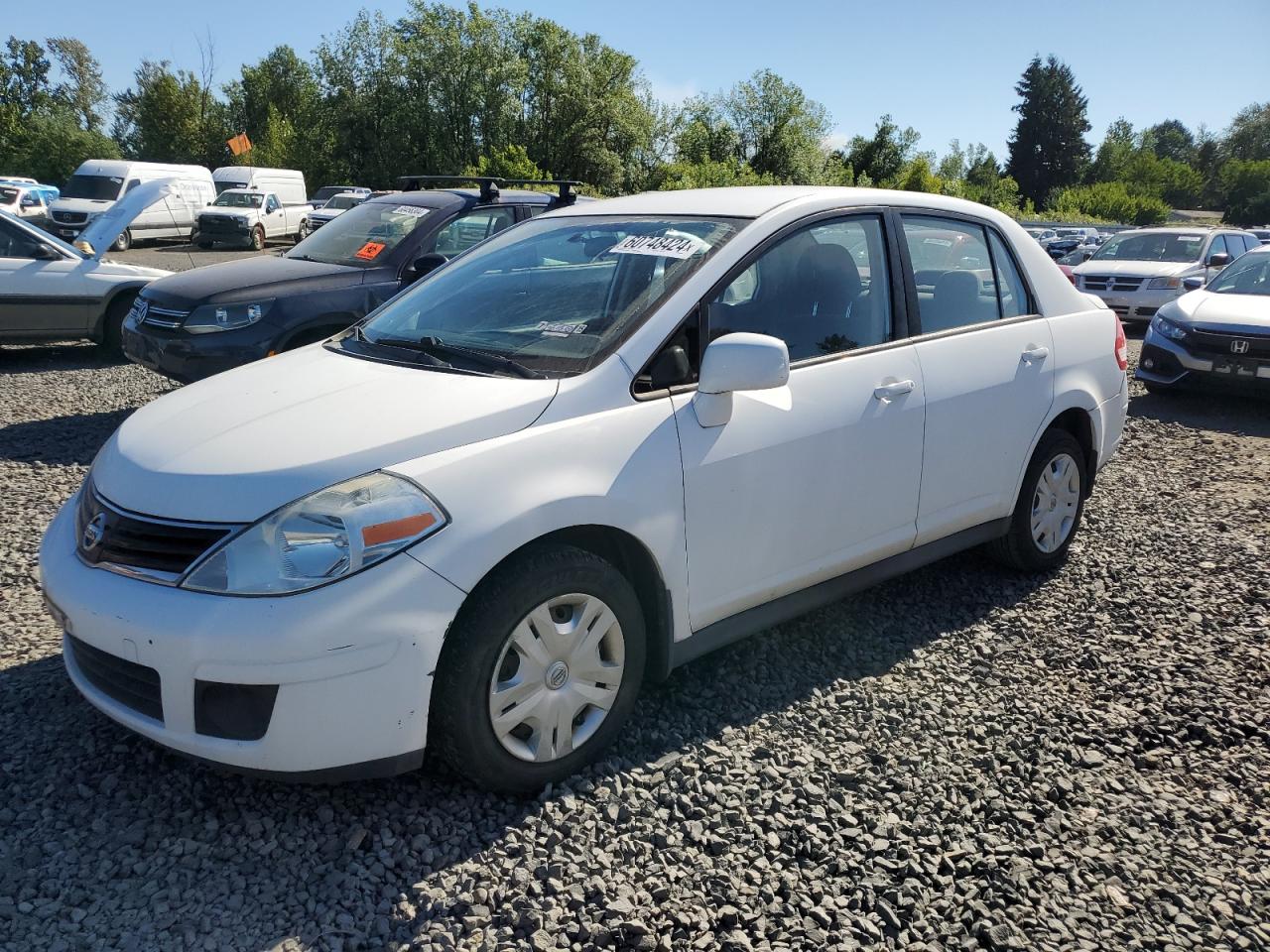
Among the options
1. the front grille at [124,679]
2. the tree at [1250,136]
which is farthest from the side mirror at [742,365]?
the tree at [1250,136]

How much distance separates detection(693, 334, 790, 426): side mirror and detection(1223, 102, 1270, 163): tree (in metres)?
112

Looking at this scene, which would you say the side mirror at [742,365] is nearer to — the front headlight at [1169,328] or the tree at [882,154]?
the front headlight at [1169,328]

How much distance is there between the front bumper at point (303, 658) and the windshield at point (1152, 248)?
16.3m

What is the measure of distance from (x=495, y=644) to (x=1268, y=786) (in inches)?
95.5

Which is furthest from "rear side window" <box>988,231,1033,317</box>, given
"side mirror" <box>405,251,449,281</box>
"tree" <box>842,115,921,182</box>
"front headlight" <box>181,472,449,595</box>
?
"tree" <box>842,115,921,182</box>

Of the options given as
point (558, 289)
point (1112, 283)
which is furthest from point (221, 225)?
point (558, 289)

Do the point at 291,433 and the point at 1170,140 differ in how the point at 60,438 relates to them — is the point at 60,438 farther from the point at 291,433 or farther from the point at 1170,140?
the point at 1170,140

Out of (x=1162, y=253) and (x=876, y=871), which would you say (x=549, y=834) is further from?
(x=1162, y=253)

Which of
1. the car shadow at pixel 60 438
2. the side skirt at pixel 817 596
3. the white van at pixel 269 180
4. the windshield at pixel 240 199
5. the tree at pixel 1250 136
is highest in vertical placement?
the tree at pixel 1250 136

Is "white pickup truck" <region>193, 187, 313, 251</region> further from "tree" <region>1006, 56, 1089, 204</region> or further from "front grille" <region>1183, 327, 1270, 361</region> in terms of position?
"tree" <region>1006, 56, 1089, 204</region>

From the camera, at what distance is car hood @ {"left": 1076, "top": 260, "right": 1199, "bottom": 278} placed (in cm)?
1479

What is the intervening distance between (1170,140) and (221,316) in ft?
495

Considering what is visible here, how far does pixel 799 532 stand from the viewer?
337 centimetres

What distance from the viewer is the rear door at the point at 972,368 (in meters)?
3.84
